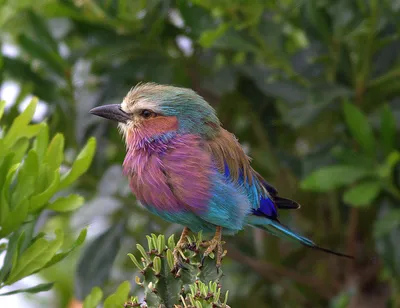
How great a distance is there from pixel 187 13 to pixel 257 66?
18.4 inches

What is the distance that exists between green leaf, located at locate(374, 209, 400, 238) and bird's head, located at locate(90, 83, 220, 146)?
1.14 meters

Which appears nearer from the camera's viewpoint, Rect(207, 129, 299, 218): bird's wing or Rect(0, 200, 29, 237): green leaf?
Rect(0, 200, 29, 237): green leaf

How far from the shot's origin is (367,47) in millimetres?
3199

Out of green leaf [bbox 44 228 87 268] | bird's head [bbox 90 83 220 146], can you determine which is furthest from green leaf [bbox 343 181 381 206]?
green leaf [bbox 44 228 87 268]

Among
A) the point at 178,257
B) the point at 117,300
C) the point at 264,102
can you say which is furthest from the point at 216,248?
the point at 264,102

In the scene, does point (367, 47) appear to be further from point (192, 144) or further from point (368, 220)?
point (192, 144)

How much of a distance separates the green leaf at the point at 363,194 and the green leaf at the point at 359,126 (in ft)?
0.46

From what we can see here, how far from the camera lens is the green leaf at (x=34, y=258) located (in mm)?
2182

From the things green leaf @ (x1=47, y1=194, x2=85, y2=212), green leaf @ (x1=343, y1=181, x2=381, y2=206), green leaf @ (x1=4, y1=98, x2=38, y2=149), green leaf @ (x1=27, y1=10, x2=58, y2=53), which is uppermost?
green leaf @ (x1=27, y1=10, x2=58, y2=53)

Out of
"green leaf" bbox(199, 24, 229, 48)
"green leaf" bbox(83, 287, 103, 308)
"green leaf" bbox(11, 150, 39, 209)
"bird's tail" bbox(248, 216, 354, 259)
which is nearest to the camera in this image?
"green leaf" bbox(11, 150, 39, 209)

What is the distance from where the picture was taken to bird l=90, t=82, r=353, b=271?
2180 mm

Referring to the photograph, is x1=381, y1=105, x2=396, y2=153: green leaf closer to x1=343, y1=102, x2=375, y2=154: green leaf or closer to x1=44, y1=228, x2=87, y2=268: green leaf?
x1=343, y1=102, x2=375, y2=154: green leaf

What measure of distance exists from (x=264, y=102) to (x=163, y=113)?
A: 132 cm

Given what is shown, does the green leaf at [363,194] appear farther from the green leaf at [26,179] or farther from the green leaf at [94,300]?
the green leaf at [26,179]
